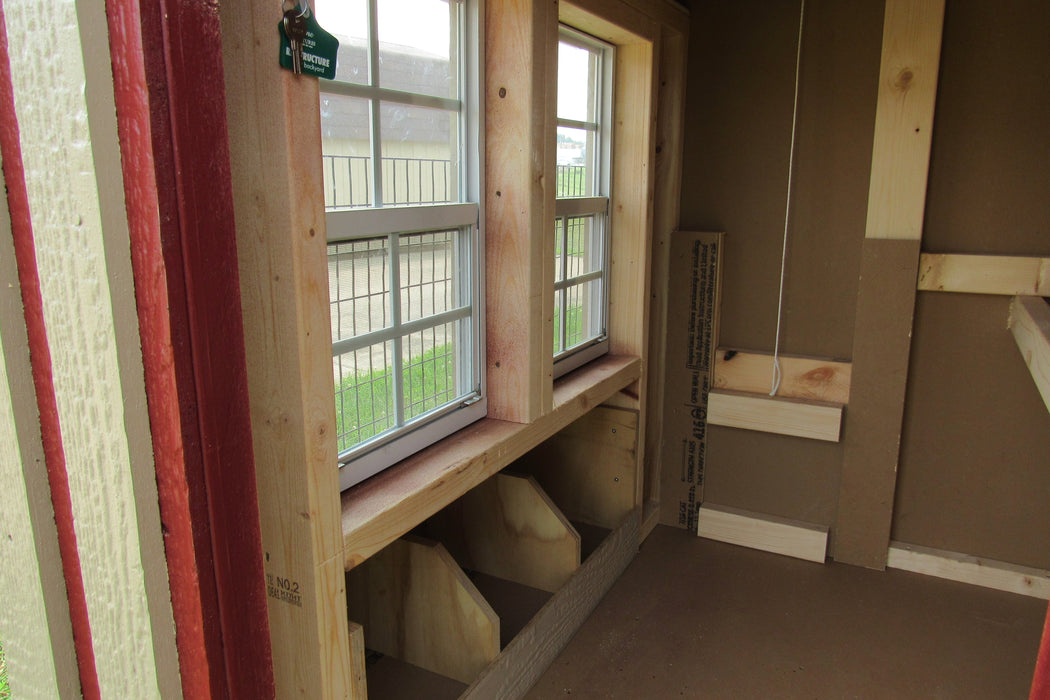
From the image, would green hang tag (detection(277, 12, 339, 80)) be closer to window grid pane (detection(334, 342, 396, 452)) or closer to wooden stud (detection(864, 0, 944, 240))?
window grid pane (detection(334, 342, 396, 452))

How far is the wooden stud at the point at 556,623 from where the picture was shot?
5.97 feet

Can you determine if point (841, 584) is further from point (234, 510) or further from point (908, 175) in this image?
point (234, 510)

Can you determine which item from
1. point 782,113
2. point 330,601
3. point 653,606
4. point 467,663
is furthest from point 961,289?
point 330,601

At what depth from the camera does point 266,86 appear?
102 centimetres

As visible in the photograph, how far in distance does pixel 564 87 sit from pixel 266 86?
51.6 inches

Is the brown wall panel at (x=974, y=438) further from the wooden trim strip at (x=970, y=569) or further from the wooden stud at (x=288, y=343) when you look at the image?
the wooden stud at (x=288, y=343)

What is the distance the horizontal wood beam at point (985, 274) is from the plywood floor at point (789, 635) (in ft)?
3.31

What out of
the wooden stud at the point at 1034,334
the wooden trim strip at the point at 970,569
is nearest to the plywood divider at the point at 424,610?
the wooden stud at the point at 1034,334

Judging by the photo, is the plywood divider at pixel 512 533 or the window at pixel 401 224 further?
the plywood divider at pixel 512 533

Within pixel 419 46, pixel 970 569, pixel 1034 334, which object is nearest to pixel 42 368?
pixel 419 46

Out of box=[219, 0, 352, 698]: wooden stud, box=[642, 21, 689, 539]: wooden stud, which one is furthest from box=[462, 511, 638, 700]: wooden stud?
box=[219, 0, 352, 698]: wooden stud

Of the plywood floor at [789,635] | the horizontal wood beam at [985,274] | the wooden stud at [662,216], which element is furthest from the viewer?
the wooden stud at [662,216]

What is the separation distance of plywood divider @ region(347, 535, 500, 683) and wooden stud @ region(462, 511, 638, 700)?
0.08 metres

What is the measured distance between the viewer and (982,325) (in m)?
2.41
